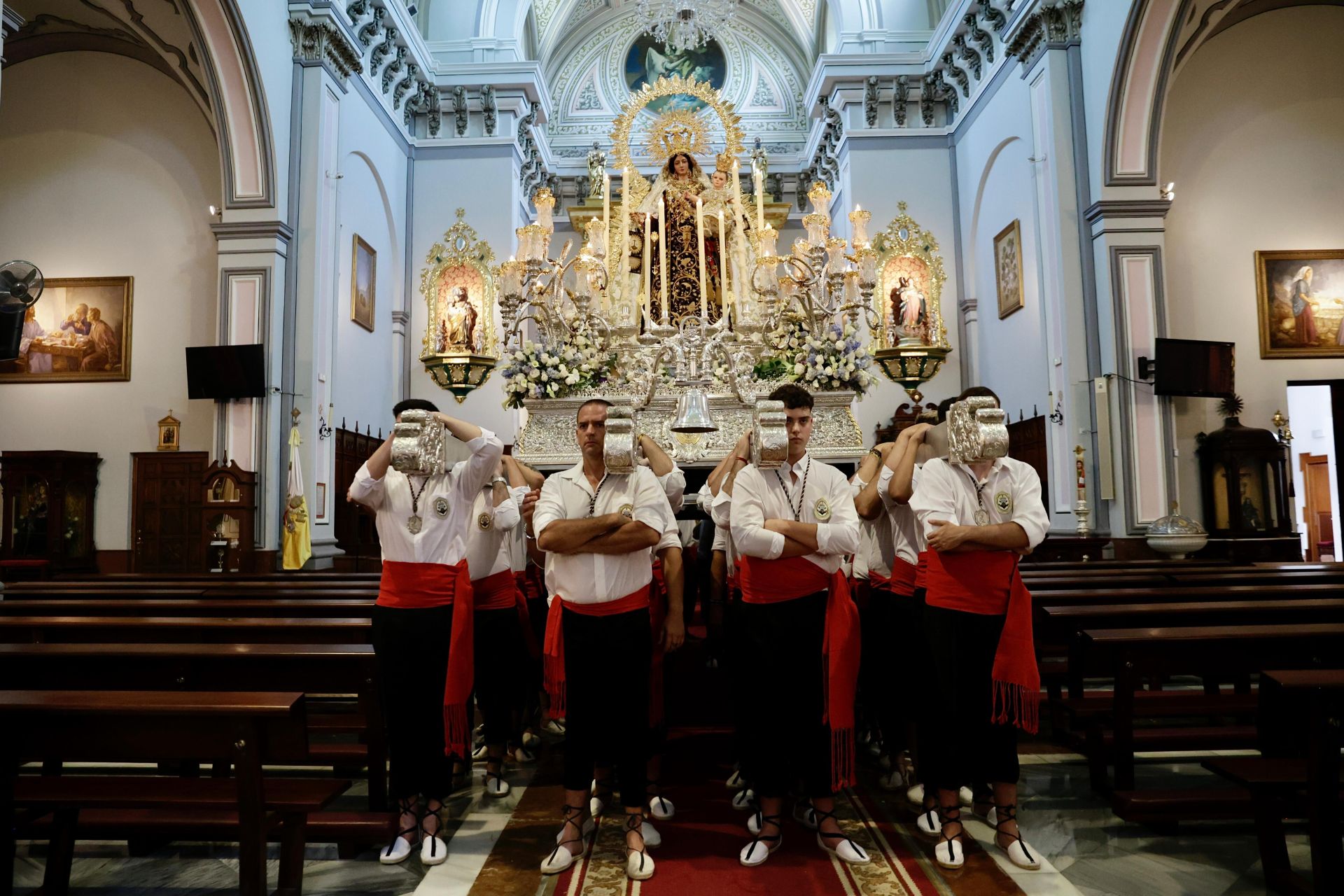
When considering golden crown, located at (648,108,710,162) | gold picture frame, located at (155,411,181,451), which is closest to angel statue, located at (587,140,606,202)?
golden crown, located at (648,108,710,162)

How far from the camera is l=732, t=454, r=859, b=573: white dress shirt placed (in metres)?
3.42

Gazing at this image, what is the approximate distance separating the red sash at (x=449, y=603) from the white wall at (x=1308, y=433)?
633 inches

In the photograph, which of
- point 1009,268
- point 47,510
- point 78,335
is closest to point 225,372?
point 47,510

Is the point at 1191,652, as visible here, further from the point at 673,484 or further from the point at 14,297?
the point at 14,297

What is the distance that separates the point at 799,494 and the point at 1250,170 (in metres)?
11.9

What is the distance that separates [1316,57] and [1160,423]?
614 centimetres

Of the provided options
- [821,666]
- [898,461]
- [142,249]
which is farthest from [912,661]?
[142,249]

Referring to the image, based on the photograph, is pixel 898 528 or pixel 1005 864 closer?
pixel 1005 864

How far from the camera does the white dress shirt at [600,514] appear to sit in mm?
3561

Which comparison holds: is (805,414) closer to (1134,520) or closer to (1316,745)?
(1316,745)

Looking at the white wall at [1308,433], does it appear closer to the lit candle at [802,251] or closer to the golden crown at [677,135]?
the lit candle at [802,251]

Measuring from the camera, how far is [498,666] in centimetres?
443

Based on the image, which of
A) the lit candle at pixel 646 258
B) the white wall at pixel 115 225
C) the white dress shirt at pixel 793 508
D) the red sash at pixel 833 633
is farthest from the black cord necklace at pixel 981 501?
the white wall at pixel 115 225

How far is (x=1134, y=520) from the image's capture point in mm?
10570
